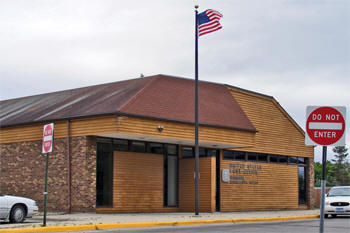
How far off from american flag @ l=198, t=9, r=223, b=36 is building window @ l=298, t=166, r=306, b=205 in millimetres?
15160

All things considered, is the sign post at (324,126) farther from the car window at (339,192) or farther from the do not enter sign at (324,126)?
the car window at (339,192)

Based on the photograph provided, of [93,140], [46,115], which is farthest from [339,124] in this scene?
[46,115]

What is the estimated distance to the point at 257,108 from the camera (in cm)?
3362

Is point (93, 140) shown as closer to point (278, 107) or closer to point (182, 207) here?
point (182, 207)

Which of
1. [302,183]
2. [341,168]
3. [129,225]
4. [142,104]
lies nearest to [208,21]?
[142,104]

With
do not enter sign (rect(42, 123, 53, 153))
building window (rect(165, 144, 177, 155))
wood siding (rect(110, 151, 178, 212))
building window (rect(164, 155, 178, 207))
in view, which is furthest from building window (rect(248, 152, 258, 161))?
do not enter sign (rect(42, 123, 53, 153))

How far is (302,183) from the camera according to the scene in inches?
1484

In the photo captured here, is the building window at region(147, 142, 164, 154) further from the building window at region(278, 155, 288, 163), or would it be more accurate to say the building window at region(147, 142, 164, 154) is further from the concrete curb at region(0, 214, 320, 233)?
the building window at region(278, 155, 288, 163)

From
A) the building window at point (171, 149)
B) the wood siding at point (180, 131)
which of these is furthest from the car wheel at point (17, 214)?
the building window at point (171, 149)

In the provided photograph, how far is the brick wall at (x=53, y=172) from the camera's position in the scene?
25.5 metres

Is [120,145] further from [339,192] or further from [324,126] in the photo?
[324,126]

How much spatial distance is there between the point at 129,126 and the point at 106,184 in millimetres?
3346

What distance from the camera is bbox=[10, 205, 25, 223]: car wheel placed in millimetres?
19891

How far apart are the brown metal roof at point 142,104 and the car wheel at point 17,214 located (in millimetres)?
5867
